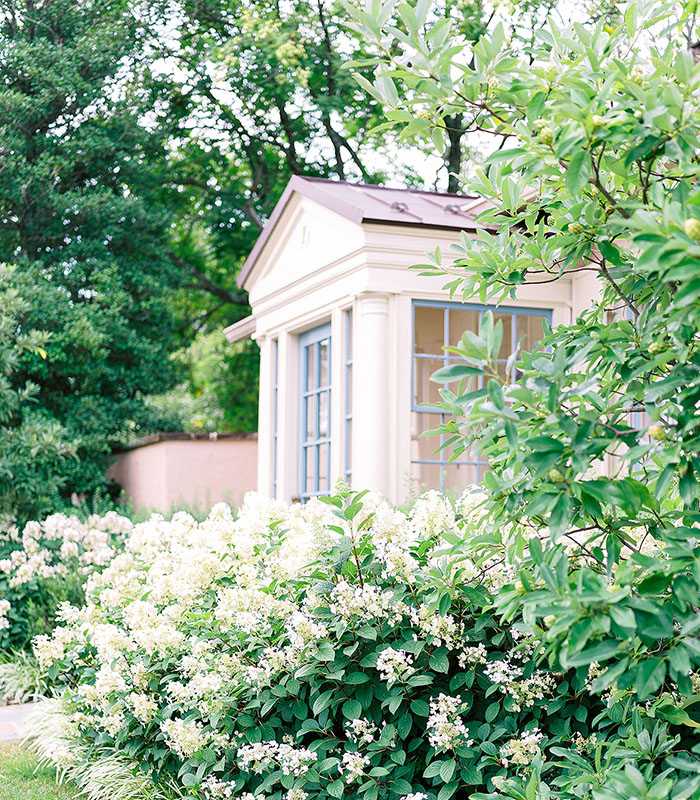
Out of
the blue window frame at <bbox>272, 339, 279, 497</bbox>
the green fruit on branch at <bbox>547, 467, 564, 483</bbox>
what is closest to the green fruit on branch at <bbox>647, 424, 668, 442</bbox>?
the green fruit on branch at <bbox>547, 467, 564, 483</bbox>

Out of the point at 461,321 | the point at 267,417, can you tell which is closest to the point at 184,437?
the point at 267,417

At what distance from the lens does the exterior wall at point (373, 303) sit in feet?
23.9

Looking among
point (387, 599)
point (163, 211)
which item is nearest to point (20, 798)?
point (387, 599)

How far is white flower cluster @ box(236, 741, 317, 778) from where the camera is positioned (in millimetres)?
3125

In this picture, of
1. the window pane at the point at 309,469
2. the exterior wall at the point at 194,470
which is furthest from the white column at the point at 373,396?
the exterior wall at the point at 194,470

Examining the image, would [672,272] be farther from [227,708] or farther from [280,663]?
[227,708]

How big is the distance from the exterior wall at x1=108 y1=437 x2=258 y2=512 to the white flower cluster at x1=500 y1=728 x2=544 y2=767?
33.0 ft

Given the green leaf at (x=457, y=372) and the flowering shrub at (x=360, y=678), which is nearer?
the green leaf at (x=457, y=372)

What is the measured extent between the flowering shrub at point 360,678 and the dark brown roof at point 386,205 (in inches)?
155

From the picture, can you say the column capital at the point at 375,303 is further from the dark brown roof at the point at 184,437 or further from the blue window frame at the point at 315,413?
the dark brown roof at the point at 184,437

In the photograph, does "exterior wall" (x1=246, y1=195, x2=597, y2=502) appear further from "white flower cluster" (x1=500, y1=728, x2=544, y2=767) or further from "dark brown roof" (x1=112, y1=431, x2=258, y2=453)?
"dark brown roof" (x1=112, y1=431, x2=258, y2=453)

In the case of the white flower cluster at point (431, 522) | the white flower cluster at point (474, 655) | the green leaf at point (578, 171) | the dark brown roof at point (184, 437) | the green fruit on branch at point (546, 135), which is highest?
the green fruit on branch at point (546, 135)

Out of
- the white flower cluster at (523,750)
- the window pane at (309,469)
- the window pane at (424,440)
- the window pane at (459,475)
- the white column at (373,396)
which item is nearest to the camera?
the white flower cluster at (523,750)

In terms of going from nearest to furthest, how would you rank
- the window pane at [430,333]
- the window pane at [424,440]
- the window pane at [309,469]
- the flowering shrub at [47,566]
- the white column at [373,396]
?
the flowering shrub at [47,566] < the white column at [373,396] < the window pane at [424,440] < the window pane at [430,333] < the window pane at [309,469]
